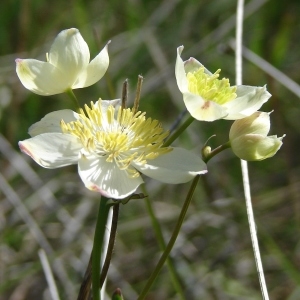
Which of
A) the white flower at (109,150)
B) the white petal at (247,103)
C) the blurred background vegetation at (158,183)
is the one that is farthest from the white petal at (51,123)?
the blurred background vegetation at (158,183)

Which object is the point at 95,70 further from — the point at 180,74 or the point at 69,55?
the point at 180,74

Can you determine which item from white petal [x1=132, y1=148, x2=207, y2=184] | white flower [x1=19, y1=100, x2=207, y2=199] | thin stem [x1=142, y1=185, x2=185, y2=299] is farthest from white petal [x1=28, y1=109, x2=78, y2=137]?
thin stem [x1=142, y1=185, x2=185, y2=299]

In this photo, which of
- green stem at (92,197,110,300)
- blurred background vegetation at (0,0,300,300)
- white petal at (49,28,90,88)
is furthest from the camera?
blurred background vegetation at (0,0,300,300)

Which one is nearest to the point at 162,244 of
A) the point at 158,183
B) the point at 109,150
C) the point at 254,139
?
the point at 109,150

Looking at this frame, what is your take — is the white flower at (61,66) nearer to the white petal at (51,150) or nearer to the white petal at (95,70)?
the white petal at (95,70)

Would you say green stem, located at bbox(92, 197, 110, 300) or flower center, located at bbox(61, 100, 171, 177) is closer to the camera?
green stem, located at bbox(92, 197, 110, 300)

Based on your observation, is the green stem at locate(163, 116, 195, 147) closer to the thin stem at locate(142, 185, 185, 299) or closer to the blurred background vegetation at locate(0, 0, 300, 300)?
the thin stem at locate(142, 185, 185, 299)
